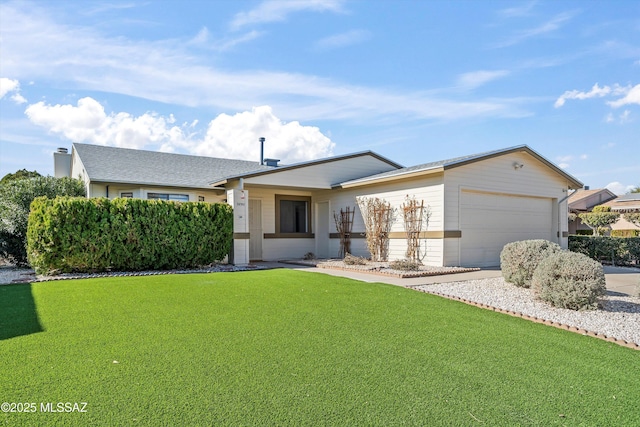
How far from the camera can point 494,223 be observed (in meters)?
13.2

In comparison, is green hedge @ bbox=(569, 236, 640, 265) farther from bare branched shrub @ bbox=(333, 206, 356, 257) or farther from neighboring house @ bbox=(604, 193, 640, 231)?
neighboring house @ bbox=(604, 193, 640, 231)

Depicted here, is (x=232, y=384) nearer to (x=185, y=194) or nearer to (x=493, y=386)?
(x=493, y=386)

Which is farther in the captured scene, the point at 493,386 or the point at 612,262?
the point at 612,262

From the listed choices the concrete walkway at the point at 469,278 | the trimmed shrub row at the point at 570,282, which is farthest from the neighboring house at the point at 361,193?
the trimmed shrub row at the point at 570,282

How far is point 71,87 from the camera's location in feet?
40.4

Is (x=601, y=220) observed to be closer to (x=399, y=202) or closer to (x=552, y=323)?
(x=399, y=202)

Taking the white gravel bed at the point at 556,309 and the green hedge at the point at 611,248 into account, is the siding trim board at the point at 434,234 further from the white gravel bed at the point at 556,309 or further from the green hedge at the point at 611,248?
the green hedge at the point at 611,248

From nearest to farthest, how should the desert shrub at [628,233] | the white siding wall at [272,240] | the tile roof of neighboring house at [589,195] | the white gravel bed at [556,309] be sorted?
the white gravel bed at [556,309] → the white siding wall at [272,240] → the desert shrub at [628,233] → the tile roof of neighboring house at [589,195]

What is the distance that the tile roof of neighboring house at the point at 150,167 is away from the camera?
14.4 m

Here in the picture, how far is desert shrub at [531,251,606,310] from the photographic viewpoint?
666cm

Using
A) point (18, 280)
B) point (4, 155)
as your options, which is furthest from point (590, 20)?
point (4, 155)

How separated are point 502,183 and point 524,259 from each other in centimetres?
525

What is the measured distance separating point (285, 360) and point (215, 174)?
14235 mm

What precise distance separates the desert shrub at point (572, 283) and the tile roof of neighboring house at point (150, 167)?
12.0m
